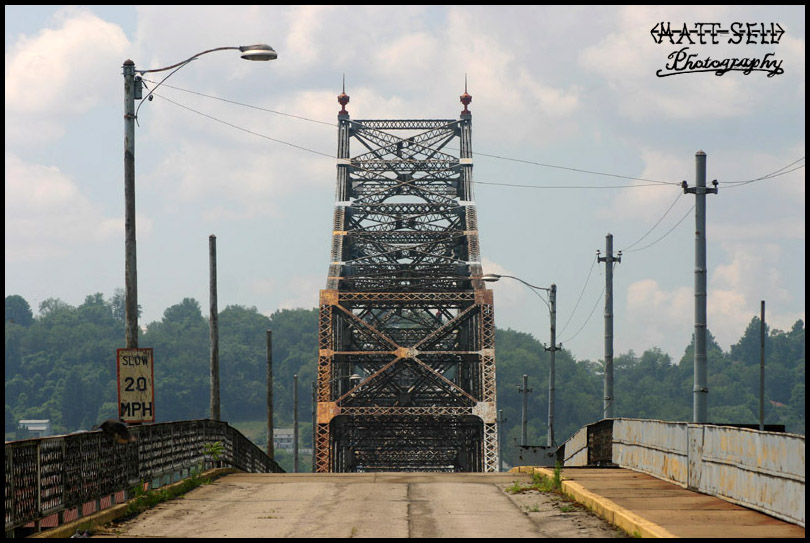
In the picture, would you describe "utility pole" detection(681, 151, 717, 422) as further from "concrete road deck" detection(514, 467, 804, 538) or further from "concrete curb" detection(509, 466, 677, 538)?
"concrete curb" detection(509, 466, 677, 538)

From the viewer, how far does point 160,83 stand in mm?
24156

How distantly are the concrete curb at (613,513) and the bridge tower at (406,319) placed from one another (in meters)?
51.5

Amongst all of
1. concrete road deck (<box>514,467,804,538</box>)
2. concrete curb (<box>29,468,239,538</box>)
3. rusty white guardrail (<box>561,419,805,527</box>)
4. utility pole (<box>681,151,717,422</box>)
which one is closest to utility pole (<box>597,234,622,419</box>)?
utility pole (<box>681,151,717,422</box>)

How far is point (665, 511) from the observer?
55.9 ft

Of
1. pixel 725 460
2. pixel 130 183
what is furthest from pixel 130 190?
pixel 725 460

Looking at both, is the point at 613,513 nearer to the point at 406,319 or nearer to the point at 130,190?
the point at 130,190

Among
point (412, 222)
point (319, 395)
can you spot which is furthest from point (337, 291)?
point (412, 222)

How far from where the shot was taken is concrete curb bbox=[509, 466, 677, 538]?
15.2 meters

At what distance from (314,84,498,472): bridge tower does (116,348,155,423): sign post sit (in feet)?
164

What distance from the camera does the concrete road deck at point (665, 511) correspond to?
14.9m

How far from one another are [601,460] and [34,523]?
15.9 metres

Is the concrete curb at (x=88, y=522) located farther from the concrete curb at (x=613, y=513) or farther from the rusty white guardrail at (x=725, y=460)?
the rusty white guardrail at (x=725, y=460)

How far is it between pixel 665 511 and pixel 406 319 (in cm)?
8247

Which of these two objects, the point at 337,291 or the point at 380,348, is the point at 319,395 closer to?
the point at 337,291
